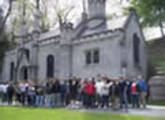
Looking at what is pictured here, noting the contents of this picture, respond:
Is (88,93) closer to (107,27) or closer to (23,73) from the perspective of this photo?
(107,27)

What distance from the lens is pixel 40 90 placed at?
17.5 m

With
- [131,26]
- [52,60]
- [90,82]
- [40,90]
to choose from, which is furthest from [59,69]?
[90,82]

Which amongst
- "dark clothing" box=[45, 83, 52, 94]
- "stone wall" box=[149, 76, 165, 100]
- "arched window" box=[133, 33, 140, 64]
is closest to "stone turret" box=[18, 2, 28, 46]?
"arched window" box=[133, 33, 140, 64]

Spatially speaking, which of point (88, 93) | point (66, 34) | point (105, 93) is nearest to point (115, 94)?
point (105, 93)

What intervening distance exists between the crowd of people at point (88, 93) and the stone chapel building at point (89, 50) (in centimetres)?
793

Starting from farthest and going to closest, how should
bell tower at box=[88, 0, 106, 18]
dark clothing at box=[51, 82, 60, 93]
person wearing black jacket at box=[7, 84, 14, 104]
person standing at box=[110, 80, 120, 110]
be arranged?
1. bell tower at box=[88, 0, 106, 18]
2. person wearing black jacket at box=[7, 84, 14, 104]
3. dark clothing at box=[51, 82, 60, 93]
4. person standing at box=[110, 80, 120, 110]

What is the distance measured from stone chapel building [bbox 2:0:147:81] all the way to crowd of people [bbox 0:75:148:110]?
26.0 ft

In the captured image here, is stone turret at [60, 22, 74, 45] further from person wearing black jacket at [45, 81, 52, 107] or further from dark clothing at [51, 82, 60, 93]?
dark clothing at [51, 82, 60, 93]

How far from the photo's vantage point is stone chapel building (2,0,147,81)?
24.9 metres

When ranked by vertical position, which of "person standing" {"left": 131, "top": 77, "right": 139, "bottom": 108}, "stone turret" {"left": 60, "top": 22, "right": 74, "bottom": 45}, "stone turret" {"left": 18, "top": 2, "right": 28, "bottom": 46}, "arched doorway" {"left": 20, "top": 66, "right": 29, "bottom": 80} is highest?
"stone turret" {"left": 18, "top": 2, "right": 28, "bottom": 46}

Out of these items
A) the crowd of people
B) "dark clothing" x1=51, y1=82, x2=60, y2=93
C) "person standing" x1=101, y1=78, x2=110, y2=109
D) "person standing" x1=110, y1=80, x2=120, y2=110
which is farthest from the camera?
"dark clothing" x1=51, y1=82, x2=60, y2=93

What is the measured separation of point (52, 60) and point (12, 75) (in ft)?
28.9

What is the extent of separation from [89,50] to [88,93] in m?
11.4

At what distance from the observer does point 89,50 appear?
2691cm
